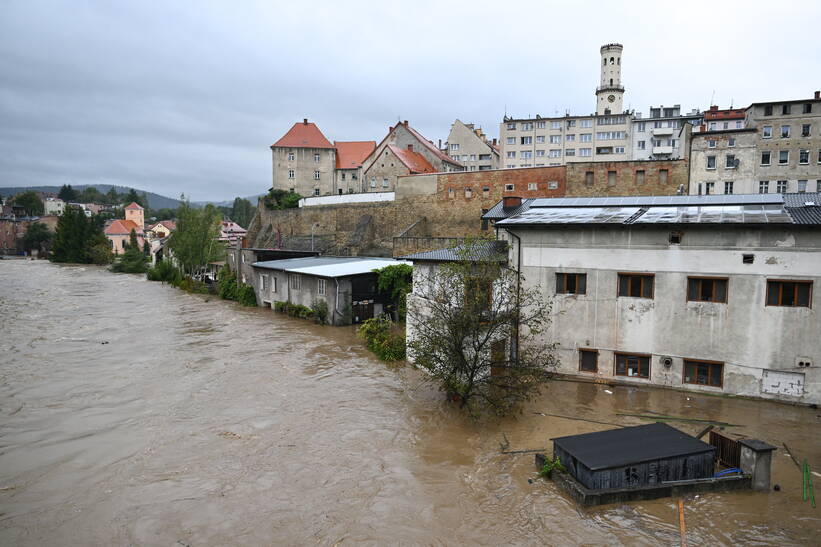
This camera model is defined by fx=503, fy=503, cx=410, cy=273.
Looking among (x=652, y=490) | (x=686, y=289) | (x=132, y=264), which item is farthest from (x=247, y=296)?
(x=132, y=264)

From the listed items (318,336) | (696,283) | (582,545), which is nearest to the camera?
(582,545)

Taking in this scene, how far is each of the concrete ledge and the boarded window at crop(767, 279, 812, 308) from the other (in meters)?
6.25

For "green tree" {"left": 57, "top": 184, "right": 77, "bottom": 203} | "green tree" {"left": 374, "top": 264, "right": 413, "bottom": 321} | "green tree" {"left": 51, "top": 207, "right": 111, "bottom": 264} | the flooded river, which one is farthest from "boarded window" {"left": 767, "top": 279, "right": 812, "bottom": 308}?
"green tree" {"left": 57, "top": 184, "right": 77, "bottom": 203}

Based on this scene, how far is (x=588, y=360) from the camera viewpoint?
15750mm

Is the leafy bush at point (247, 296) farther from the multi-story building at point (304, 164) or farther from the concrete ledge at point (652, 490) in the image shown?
the concrete ledge at point (652, 490)

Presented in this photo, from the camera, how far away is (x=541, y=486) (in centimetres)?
991

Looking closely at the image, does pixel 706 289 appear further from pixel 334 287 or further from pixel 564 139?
pixel 564 139

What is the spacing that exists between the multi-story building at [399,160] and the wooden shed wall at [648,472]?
38.8 meters

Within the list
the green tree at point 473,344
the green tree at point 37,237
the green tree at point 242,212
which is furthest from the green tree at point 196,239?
the green tree at point 242,212

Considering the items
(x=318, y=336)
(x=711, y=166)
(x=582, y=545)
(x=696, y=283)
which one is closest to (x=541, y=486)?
(x=582, y=545)

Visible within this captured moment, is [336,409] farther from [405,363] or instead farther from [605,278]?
[605,278]

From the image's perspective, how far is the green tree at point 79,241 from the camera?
7300cm

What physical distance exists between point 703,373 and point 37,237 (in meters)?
110

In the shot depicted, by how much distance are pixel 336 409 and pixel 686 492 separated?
356 inches
